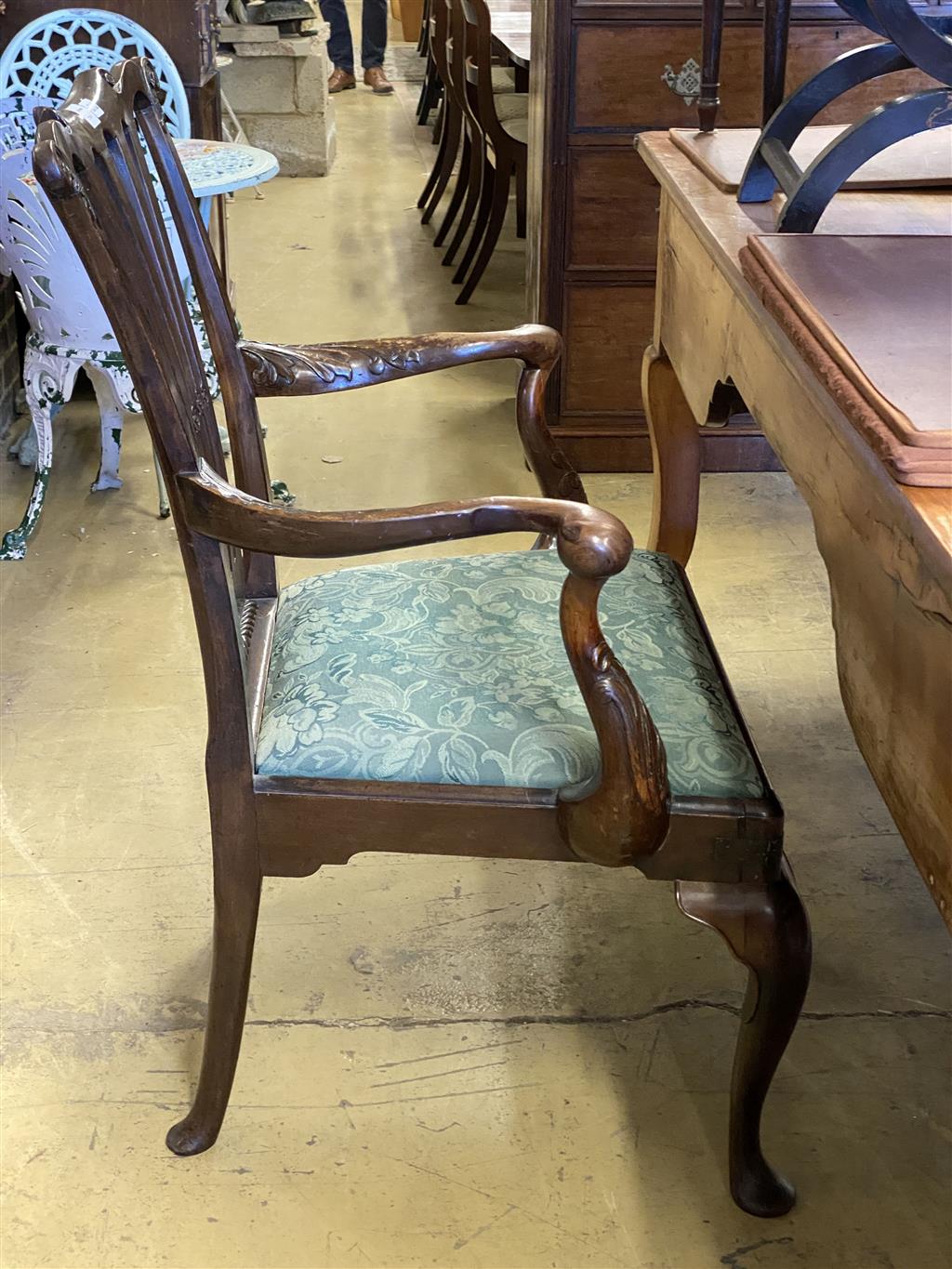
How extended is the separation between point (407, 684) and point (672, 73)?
1.88 metres

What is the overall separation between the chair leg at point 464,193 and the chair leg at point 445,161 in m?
0.05

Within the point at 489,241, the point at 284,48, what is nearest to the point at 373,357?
the point at 489,241

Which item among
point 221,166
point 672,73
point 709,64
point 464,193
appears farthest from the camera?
point 464,193

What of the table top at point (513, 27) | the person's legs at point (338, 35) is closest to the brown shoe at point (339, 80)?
the person's legs at point (338, 35)

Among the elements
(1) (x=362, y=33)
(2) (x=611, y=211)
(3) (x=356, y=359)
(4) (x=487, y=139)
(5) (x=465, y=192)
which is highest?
(3) (x=356, y=359)

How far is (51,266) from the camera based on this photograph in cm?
243

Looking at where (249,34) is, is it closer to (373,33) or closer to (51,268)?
(373,33)

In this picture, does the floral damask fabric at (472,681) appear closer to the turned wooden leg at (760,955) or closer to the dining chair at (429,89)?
the turned wooden leg at (760,955)

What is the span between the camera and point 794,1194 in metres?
1.34

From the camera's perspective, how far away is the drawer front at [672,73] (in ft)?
8.77

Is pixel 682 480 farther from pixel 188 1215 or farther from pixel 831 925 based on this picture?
pixel 188 1215

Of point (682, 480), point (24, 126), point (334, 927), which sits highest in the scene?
point (24, 126)

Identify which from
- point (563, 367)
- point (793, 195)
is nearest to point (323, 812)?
point (793, 195)

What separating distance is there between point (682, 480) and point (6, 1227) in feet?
4.24
